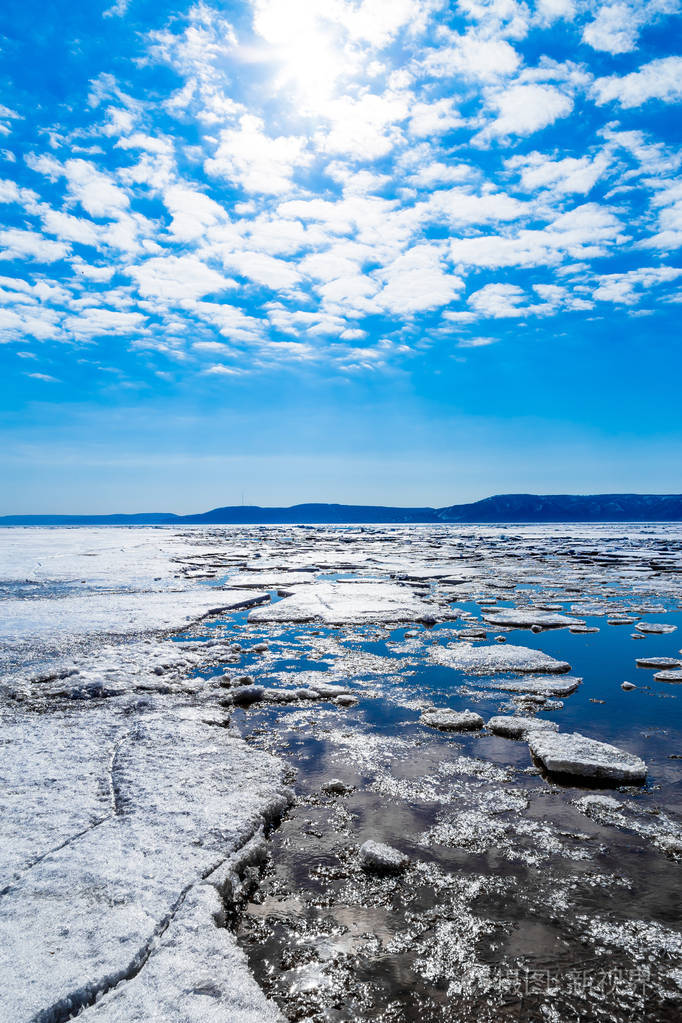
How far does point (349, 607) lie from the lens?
10.1 metres

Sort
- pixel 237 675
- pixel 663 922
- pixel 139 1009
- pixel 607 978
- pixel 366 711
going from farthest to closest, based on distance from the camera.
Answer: pixel 237 675 < pixel 366 711 < pixel 663 922 < pixel 607 978 < pixel 139 1009

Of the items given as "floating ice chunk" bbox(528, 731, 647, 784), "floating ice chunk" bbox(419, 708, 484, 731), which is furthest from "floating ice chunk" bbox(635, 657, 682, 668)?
"floating ice chunk" bbox(419, 708, 484, 731)

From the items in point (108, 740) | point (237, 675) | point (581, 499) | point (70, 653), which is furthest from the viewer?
point (581, 499)

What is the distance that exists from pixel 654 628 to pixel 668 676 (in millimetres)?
2713

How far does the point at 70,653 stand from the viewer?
6543 millimetres

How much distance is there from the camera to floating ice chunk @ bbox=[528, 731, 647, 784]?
342 cm

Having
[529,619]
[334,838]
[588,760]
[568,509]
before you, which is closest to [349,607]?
[529,619]

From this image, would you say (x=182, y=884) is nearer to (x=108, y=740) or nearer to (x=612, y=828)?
(x=108, y=740)

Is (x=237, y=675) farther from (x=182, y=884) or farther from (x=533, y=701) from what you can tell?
(x=182, y=884)

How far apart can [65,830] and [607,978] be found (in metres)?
2.58

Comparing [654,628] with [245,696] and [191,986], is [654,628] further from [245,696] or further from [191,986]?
[191,986]

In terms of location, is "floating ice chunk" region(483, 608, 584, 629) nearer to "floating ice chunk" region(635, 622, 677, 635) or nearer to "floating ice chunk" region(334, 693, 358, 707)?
"floating ice chunk" region(635, 622, 677, 635)

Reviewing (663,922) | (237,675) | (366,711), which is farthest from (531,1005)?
(237,675)

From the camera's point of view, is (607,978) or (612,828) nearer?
(607,978)
